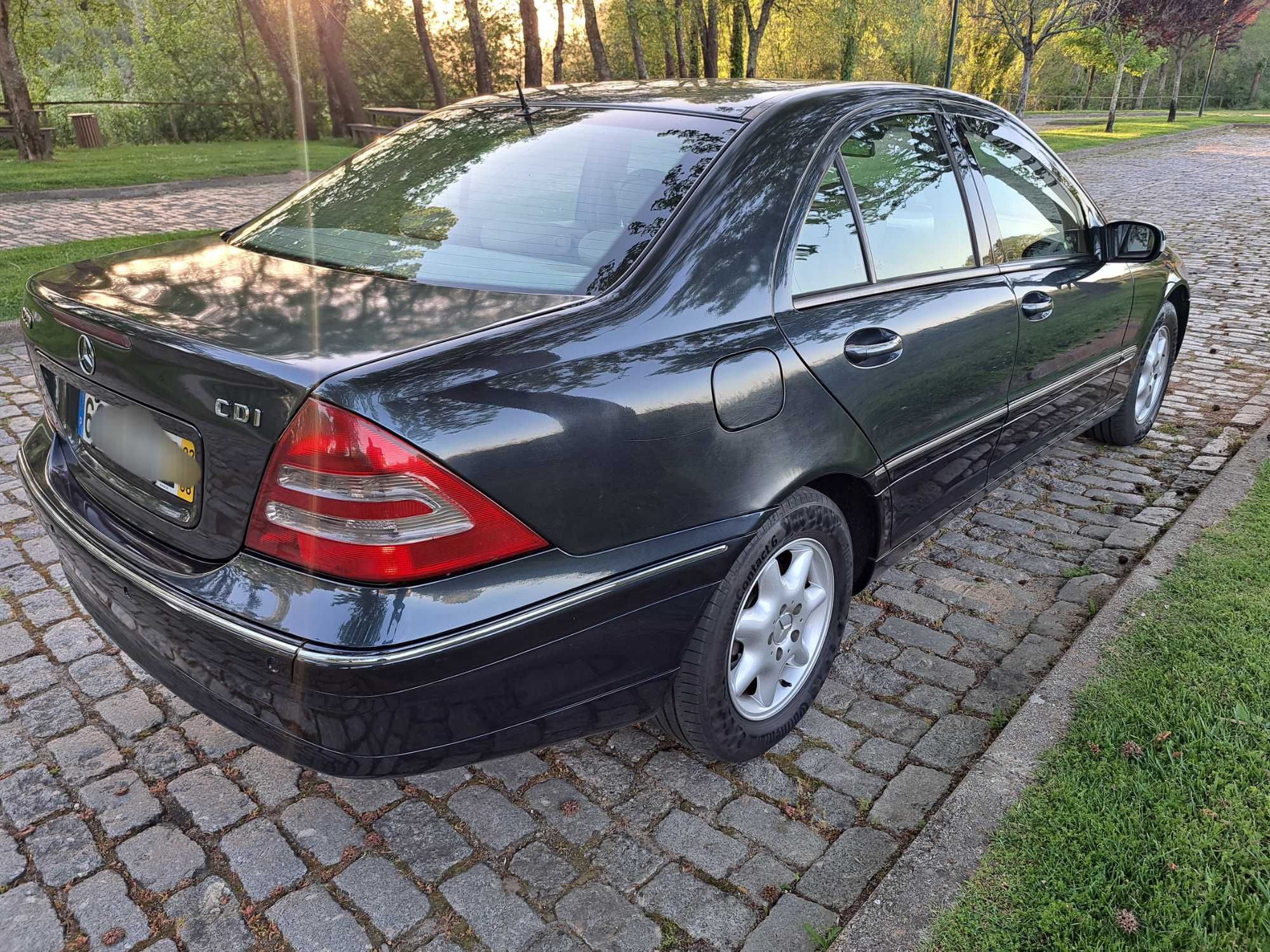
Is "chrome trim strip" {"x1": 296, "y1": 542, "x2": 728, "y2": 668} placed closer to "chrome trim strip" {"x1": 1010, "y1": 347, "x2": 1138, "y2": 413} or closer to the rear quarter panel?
the rear quarter panel

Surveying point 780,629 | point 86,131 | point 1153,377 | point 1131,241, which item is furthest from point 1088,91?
point 780,629

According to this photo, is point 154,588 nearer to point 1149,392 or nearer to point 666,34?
point 1149,392

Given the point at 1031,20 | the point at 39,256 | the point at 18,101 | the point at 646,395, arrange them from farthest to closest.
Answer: the point at 1031,20 < the point at 18,101 < the point at 39,256 < the point at 646,395

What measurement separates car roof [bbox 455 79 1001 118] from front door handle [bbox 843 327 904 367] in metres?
0.69

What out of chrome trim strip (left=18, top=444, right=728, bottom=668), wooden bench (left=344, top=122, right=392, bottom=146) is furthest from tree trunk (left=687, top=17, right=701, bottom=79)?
chrome trim strip (left=18, top=444, right=728, bottom=668)

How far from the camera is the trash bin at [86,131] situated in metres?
25.0

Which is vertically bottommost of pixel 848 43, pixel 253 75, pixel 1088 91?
pixel 1088 91

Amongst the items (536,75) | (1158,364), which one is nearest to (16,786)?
(1158,364)

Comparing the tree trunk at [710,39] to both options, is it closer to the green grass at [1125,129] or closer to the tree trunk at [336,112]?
the green grass at [1125,129]

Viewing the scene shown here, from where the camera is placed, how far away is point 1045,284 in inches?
137

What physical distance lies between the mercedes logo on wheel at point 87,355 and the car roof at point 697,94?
158 centimetres

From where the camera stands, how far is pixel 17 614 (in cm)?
333

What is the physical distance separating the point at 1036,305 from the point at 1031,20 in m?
26.6

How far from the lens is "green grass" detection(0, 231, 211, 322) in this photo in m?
7.14
